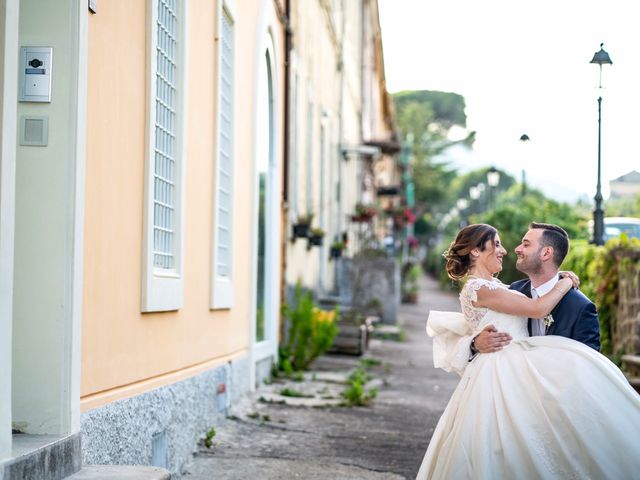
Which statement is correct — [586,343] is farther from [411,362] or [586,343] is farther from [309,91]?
[309,91]

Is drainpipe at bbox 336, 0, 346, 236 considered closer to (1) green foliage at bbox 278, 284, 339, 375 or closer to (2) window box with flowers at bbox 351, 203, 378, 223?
(2) window box with flowers at bbox 351, 203, 378, 223

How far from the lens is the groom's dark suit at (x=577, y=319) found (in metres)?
6.11

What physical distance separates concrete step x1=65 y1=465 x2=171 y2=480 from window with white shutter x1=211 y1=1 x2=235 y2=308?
4.51m

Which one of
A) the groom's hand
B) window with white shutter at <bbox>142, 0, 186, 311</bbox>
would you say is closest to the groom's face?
the groom's hand

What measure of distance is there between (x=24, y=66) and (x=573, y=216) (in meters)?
15.8

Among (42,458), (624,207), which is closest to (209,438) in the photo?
(42,458)

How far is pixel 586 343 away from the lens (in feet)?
20.0

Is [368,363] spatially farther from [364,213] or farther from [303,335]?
[364,213]

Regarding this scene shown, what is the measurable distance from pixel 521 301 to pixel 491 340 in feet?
0.99

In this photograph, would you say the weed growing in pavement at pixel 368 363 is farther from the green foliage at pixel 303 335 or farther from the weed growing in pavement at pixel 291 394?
the weed growing in pavement at pixel 291 394

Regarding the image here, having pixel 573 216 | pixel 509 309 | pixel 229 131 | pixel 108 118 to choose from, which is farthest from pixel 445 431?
pixel 573 216

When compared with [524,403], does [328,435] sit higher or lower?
lower

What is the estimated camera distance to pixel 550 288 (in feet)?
20.1

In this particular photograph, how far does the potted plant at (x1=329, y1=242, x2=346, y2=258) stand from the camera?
75.8ft
